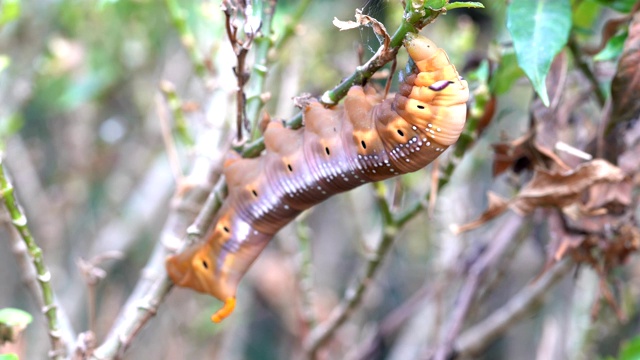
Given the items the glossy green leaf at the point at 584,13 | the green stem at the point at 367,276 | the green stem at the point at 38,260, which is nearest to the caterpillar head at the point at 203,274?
the green stem at the point at 38,260

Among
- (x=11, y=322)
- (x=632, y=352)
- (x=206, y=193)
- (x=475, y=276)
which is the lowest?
(x=475, y=276)

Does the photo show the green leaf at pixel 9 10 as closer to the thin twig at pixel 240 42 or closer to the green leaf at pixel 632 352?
the thin twig at pixel 240 42

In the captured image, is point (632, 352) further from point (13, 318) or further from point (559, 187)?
point (13, 318)

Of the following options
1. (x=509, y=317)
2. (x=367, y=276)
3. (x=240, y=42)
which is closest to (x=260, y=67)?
(x=240, y=42)

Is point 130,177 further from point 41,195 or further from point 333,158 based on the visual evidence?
point 333,158

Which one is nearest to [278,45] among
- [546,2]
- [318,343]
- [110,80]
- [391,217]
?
[391,217]

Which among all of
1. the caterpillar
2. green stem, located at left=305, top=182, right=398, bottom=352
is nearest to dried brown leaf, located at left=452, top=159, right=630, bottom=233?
green stem, located at left=305, top=182, right=398, bottom=352
